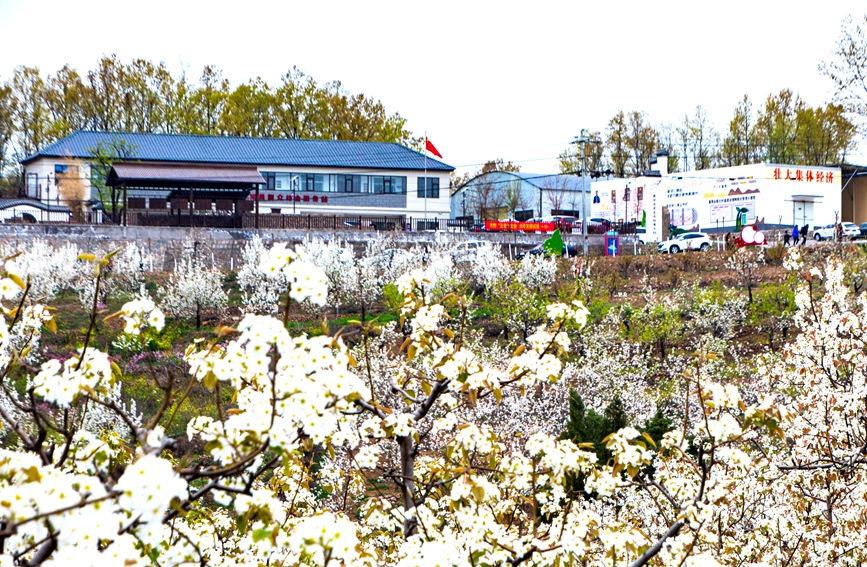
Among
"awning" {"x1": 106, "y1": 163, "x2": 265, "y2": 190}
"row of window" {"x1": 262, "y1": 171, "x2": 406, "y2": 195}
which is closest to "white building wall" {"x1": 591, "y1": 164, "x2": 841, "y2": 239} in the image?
"row of window" {"x1": 262, "y1": 171, "x2": 406, "y2": 195}

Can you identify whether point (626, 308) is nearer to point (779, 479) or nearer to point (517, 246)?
point (779, 479)

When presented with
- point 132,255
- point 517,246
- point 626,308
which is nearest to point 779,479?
point 626,308

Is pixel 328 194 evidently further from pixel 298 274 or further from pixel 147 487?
pixel 147 487

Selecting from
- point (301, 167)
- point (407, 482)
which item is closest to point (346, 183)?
point (301, 167)

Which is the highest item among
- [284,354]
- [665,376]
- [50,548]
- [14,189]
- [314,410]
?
[14,189]

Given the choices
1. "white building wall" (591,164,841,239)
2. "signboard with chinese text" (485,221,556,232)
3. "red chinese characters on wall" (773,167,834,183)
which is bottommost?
"signboard with chinese text" (485,221,556,232)

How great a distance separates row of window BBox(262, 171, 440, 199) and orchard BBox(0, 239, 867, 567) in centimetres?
3393

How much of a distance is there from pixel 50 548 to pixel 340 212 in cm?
4880

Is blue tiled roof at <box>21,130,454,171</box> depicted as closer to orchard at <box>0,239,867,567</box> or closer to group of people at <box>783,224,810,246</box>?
group of people at <box>783,224,810,246</box>

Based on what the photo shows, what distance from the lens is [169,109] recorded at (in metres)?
59.5

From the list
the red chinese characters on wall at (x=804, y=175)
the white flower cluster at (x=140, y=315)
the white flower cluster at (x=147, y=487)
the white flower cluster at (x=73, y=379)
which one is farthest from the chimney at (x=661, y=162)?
the white flower cluster at (x=147, y=487)

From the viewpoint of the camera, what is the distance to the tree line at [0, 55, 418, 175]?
184 ft

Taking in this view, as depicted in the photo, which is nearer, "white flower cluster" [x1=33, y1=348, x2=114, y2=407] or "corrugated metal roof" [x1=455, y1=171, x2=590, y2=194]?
"white flower cluster" [x1=33, y1=348, x2=114, y2=407]

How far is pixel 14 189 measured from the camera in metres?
54.7
